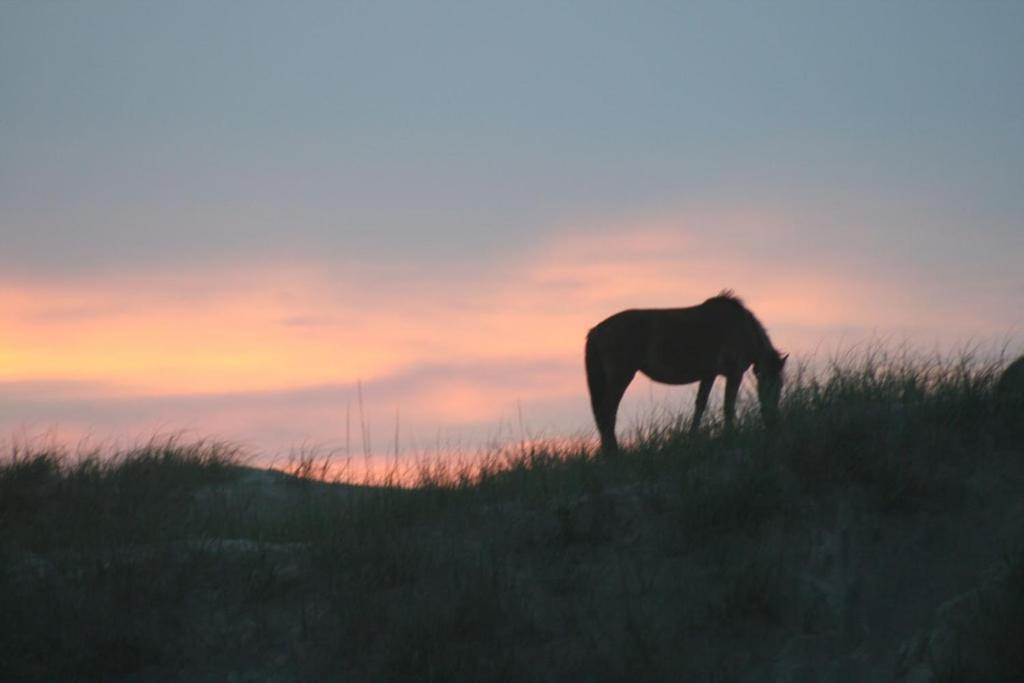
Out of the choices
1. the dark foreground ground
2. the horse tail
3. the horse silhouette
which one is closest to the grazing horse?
the horse tail

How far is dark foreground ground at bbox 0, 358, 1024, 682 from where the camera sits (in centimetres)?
777

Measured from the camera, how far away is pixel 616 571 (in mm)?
8477

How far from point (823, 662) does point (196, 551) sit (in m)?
4.40

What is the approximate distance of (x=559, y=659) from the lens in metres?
7.80

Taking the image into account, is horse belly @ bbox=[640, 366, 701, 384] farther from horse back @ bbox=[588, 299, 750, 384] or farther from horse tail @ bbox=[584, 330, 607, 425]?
horse tail @ bbox=[584, 330, 607, 425]

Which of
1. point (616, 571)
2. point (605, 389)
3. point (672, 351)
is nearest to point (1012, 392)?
point (616, 571)

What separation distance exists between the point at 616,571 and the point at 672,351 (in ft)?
17.6

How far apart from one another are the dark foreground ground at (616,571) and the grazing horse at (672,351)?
3.47 m

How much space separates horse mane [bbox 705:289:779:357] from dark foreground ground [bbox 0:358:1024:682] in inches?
139

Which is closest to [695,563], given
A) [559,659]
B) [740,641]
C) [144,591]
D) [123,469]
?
[740,641]

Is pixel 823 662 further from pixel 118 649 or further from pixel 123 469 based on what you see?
pixel 123 469

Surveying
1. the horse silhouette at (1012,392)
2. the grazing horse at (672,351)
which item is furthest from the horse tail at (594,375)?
the horse silhouette at (1012,392)

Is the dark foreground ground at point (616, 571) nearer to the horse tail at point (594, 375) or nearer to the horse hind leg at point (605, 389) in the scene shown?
the horse hind leg at point (605, 389)

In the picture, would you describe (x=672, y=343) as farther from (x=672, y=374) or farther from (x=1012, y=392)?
(x=1012, y=392)
